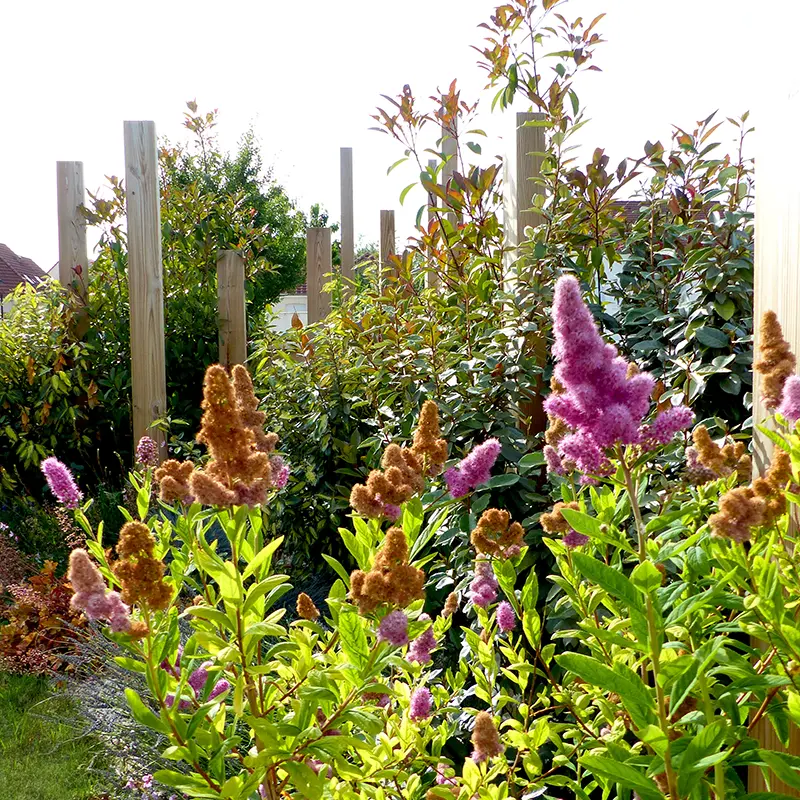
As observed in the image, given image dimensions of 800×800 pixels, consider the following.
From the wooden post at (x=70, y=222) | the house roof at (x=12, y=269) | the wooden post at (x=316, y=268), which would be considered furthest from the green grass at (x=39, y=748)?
the house roof at (x=12, y=269)

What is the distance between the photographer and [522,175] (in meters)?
2.70

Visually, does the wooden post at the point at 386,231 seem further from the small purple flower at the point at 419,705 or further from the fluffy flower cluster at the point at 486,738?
the fluffy flower cluster at the point at 486,738

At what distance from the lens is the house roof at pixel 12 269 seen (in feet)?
59.7

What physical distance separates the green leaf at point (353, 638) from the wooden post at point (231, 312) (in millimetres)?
4181

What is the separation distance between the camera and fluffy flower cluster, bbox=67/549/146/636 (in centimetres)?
100

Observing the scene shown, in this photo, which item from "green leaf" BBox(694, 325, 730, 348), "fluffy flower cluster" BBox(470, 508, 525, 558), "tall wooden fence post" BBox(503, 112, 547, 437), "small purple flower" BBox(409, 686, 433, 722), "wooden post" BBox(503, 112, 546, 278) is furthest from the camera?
"wooden post" BBox(503, 112, 546, 278)

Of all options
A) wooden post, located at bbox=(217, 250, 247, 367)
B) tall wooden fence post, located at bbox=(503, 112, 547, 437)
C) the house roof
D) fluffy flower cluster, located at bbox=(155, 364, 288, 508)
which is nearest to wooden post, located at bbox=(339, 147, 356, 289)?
wooden post, located at bbox=(217, 250, 247, 367)

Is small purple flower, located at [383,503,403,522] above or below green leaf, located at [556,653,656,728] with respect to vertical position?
above

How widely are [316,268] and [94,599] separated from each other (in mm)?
6416

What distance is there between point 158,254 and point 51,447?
142 cm

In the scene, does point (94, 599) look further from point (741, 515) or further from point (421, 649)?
point (741, 515)

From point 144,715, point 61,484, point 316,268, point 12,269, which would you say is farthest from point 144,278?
point 12,269

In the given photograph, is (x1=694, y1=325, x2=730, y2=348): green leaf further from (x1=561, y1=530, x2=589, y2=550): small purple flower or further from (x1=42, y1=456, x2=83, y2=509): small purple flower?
(x1=42, y1=456, x2=83, y2=509): small purple flower

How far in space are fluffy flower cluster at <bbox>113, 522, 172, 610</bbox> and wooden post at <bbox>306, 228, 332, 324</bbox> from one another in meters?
5.76
